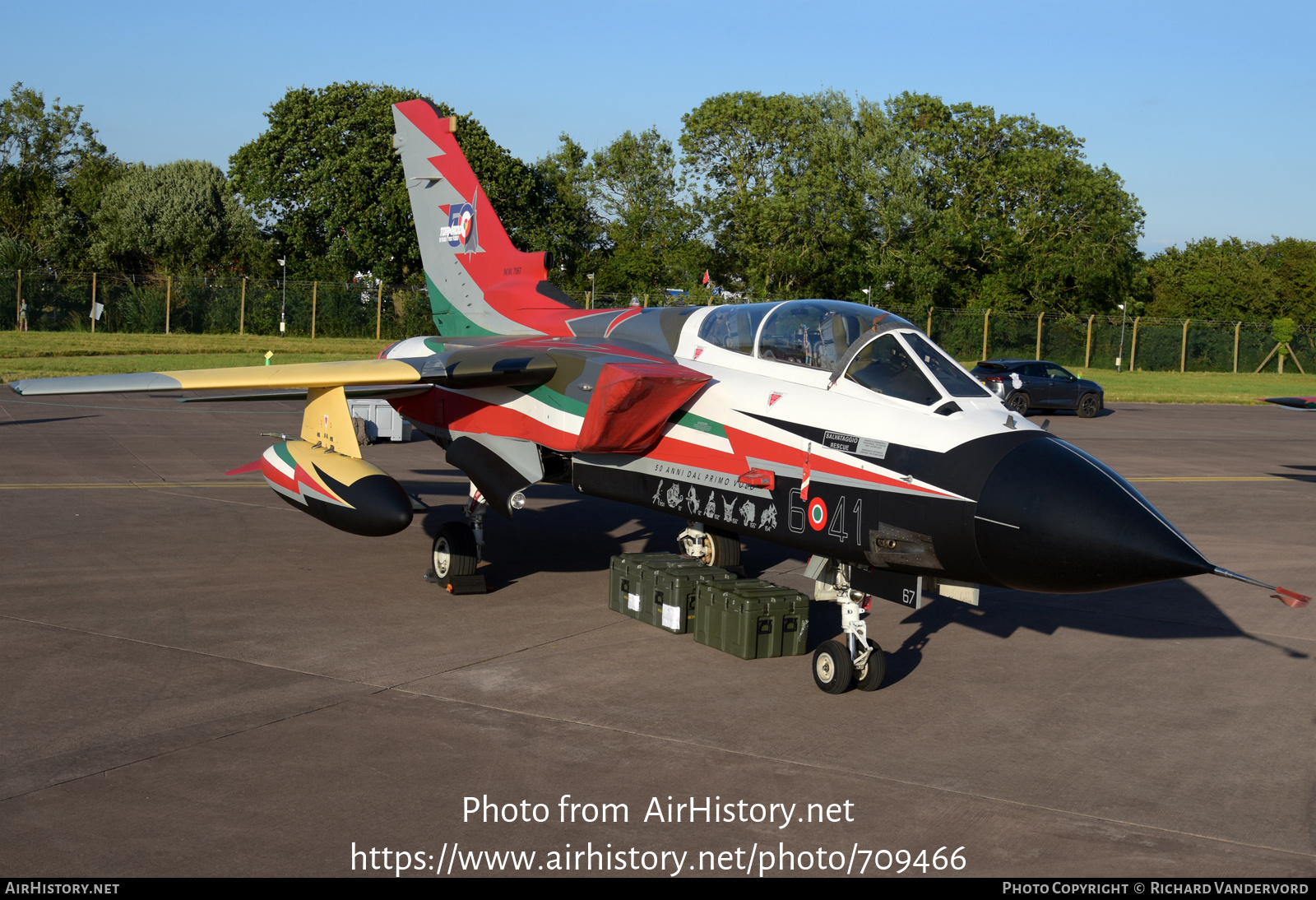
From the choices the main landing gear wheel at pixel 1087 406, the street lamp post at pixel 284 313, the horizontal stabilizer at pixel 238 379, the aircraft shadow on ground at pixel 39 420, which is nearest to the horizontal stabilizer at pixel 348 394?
the horizontal stabilizer at pixel 238 379

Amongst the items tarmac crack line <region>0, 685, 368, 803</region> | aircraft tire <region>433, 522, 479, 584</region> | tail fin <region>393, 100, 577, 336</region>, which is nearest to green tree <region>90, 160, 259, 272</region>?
tail fin <region>393, 100, 577, 336</region>

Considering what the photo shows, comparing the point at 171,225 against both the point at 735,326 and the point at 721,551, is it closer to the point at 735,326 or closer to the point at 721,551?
the point at 721,551

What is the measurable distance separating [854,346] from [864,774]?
11.6ft

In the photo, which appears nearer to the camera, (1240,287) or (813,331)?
(813,331)

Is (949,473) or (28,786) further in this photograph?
(949,473)

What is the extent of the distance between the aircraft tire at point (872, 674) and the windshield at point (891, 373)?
6.92 ft

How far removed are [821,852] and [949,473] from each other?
312 cm

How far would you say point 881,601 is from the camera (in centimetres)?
1190

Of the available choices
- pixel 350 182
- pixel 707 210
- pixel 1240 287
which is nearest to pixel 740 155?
pixel 707 210

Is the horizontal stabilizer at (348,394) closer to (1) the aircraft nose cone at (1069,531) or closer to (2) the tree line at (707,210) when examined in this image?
(1) the aircraft nose cone at (1069,531)

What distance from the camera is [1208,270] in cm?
8181

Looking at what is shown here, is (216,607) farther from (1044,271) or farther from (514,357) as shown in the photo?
(1044,271)

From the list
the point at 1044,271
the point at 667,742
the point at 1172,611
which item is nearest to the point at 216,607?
the point at 667,742

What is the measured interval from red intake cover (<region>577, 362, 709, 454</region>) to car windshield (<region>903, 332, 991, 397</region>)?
2.04 metres
